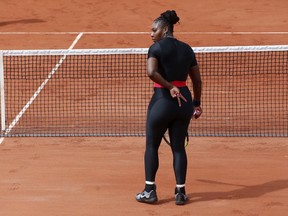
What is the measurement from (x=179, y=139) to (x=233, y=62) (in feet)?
32.7

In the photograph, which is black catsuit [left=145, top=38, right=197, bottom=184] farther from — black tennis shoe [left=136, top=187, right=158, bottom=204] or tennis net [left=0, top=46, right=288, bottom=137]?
tennis net [left=0, top=46, right=288, bottom=137]

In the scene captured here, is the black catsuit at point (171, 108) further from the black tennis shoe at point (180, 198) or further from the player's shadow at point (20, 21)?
the player's shadow at point (20, 21)

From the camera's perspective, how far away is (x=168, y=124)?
8766 millimetres

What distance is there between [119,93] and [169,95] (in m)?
7.49

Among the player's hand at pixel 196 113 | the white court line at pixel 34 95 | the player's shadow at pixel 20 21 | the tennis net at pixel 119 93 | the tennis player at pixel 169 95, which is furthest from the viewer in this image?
the player's shadow at pixel 20 21

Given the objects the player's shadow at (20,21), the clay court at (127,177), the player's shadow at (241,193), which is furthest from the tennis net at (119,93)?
the player's shadow at (20,21)

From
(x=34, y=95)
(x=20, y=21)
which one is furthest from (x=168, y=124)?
(x=20, y=21)

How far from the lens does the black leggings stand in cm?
861

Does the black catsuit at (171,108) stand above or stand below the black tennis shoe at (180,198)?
above

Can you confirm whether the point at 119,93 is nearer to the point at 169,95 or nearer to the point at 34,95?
the point at 34,95

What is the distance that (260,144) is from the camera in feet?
38.7

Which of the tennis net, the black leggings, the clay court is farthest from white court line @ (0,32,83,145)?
the black leggings

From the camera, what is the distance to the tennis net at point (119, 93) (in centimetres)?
1311

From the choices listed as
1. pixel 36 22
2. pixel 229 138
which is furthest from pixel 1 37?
pixel 229 138
